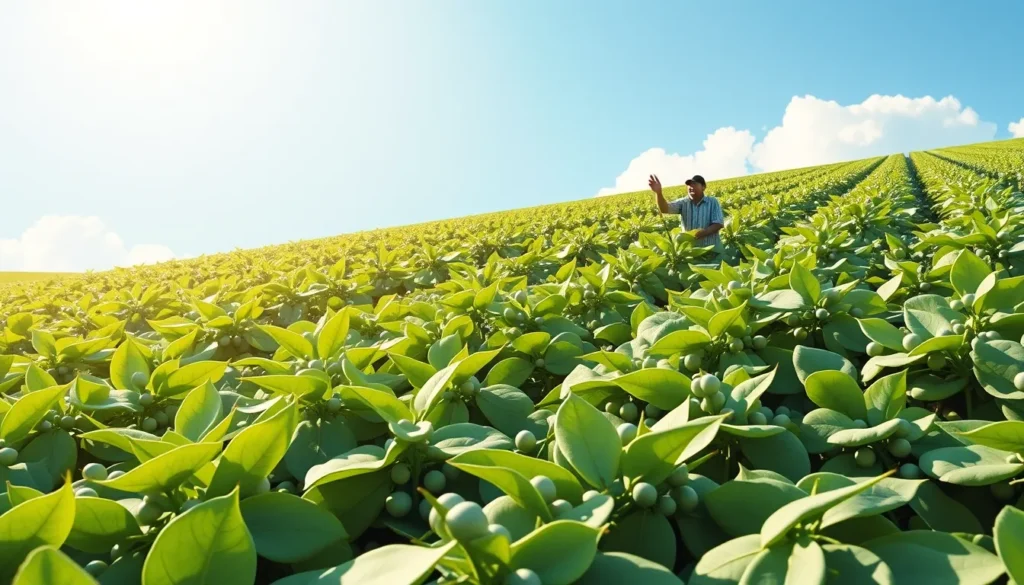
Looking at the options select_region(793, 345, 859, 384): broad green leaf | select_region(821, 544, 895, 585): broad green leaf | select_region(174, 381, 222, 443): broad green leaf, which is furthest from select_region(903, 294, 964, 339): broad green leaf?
select_region(174, 381, 222, 443): broad green leaf

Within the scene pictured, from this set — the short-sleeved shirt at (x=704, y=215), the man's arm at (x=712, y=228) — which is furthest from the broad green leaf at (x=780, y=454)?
the short-sleeved shirt at (x=704, y=215)

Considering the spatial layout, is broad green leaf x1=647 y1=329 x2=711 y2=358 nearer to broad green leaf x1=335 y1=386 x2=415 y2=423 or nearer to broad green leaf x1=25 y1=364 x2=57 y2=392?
broad green leaf x1=335 y1=386 x2=415 y2=423

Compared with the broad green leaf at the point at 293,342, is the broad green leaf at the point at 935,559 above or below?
below

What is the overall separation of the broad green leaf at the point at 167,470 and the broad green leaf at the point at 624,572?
0.77 m

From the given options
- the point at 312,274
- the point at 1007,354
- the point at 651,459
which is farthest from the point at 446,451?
the point at 312,274

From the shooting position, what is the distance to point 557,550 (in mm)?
887

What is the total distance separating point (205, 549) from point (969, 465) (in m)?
1.55

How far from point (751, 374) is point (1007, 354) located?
2.25 feet

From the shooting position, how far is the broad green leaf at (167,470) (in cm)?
112

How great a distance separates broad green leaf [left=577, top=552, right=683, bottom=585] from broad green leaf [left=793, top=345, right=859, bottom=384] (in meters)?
1.05

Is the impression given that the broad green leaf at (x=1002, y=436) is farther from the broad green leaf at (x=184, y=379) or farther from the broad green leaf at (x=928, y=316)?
the broad green leaf at (x=184, y=379)

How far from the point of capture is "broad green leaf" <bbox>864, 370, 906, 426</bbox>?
1489mm

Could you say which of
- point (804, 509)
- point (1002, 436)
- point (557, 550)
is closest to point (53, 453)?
point (557, 550)

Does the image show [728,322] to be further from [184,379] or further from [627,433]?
[184,379]
